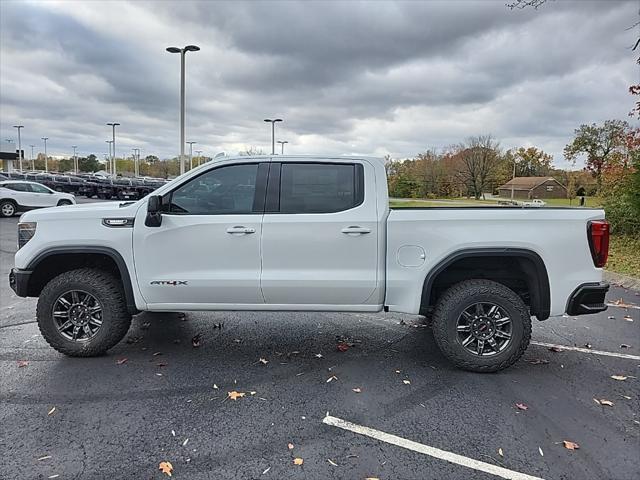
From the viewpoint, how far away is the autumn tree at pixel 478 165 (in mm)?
55875

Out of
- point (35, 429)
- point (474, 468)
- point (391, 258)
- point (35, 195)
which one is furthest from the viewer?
point (35, 195)

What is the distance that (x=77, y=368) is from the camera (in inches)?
161

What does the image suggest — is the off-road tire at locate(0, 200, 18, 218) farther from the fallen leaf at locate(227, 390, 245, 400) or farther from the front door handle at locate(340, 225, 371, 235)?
the front door handle at locate(340, 225, 371, 235)

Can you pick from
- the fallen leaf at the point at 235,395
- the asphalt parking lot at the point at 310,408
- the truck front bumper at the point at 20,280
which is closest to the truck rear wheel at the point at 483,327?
the asphalt parking lot at the point at 310,408

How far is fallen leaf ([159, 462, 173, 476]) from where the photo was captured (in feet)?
8.65

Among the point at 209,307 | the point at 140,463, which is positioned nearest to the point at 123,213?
the point at 209,307

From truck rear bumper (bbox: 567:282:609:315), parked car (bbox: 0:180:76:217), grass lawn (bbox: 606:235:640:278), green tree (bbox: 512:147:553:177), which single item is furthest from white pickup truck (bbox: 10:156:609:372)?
green tree (bbox: 512:147:553:177)

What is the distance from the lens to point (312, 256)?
405 centimetres

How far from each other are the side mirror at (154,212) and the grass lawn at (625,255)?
8.44 metres

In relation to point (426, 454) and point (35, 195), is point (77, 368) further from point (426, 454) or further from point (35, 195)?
point (35, 195)

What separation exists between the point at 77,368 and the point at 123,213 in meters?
1.45

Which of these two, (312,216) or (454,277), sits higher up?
(312,216)

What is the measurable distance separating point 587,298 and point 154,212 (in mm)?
3856

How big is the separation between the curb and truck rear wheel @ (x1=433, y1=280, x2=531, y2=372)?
5134mm
